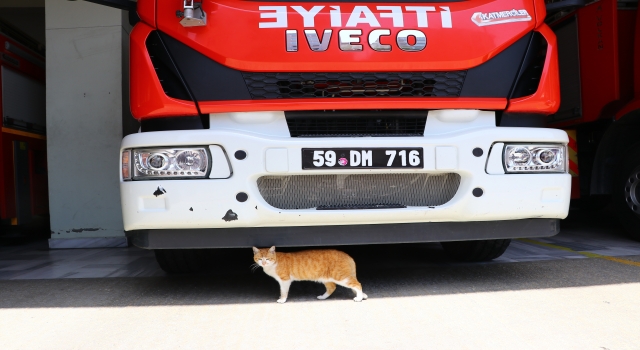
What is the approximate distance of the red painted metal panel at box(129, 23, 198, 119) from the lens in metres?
2.71

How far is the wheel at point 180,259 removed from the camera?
137 inches

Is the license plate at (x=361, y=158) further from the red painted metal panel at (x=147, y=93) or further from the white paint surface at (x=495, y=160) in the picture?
the red painted metal panel at (x=147, y=93)

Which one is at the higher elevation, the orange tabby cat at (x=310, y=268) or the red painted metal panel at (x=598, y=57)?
the red painted metal panel at (x=598, y=57)

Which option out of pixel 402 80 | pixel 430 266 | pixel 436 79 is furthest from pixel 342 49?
pixel 430 266

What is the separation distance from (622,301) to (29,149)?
659cm

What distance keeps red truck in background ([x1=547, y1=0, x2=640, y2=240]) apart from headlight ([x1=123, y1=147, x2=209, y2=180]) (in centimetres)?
398

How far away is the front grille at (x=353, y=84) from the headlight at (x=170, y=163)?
1.41 ft

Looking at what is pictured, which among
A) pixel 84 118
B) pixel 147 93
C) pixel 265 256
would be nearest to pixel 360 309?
pixel 265 256

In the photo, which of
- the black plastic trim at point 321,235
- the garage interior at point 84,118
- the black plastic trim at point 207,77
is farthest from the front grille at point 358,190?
the garage interior at point 84,118

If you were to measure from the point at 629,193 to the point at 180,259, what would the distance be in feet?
13.6

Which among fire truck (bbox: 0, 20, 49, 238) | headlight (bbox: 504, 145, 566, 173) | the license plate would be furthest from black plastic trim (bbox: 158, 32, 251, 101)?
fire truck (bbox: 0, 20, 49, 238)

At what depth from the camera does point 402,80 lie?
281 centimetres

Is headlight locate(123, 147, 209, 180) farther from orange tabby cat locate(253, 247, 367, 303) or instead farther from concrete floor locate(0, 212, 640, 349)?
concrete floor locate(0, 212, 640, 349)

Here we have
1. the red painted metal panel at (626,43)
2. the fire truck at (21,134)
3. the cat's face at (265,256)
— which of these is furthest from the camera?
the fire truck at (21,134)
